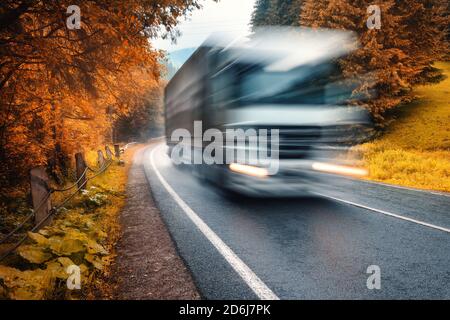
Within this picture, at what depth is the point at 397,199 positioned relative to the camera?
25.2ft

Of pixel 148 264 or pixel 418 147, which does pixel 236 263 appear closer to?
pixel 148 264

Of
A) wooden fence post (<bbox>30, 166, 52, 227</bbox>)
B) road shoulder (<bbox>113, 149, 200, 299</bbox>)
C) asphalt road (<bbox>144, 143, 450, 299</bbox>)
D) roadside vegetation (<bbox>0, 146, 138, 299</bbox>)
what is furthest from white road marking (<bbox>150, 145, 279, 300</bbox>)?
wooden fence post (<bbox>30, 166, 52, 227</bbox>)

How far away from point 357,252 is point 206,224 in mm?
2595

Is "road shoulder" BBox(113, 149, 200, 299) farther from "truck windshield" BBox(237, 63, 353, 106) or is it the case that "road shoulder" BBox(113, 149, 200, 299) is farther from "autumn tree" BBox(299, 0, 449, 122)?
"autumn tree" BBox(299, 0, 449, 122)

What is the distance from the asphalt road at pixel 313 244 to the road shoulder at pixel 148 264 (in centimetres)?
17

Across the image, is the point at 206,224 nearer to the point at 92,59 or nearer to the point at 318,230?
the point at 318,230

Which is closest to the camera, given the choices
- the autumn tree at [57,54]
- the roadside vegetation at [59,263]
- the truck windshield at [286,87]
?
the roadside vegetation at [59,263]

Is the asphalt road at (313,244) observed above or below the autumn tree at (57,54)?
below

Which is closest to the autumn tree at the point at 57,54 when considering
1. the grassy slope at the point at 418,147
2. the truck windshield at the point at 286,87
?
the truck windshield at the point at 286,87

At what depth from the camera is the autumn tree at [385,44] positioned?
1759 cm

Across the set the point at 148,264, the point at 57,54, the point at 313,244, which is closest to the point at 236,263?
the point at 148,264

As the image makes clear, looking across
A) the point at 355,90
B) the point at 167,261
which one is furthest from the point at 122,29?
the point at 355,90

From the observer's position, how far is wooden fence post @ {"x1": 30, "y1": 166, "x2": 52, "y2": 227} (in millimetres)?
4496

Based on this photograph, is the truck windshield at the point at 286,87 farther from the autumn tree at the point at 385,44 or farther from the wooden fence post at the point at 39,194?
the autumn tree at the point at 385,44
